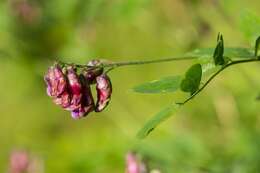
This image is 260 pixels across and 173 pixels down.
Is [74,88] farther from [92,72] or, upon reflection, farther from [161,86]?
[161,86]

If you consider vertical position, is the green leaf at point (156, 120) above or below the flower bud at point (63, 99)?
below

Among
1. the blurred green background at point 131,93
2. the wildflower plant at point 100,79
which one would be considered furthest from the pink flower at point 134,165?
the blurred green background at point 131,93

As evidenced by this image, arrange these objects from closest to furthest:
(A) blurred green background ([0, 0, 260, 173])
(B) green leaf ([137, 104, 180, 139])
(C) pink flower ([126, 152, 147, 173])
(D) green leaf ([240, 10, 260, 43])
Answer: (B) green leaf ([137, 104, 180, 139]), (D) green leaf ([240, 10, 260, 43]), (C) pink flower ([126, 152, 147, 173]), (A) blurred green background ([0, 0, 260, 173])

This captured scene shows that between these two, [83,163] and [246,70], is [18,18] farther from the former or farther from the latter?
[246,70]

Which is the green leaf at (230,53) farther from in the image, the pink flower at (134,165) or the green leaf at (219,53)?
the pink flower at (134,165)

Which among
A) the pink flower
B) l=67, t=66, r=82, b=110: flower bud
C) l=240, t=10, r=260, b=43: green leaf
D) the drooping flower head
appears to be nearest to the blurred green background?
the drooping flower head

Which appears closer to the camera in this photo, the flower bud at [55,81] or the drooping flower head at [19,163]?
the flower bud at [55,81]

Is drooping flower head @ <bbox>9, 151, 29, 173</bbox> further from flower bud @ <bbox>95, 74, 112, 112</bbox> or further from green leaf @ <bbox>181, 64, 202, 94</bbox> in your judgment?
green leaf @ <bbox>181, 64, 202, 94</bbox>

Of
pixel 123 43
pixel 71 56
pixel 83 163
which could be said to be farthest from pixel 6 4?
pixel 123 43
